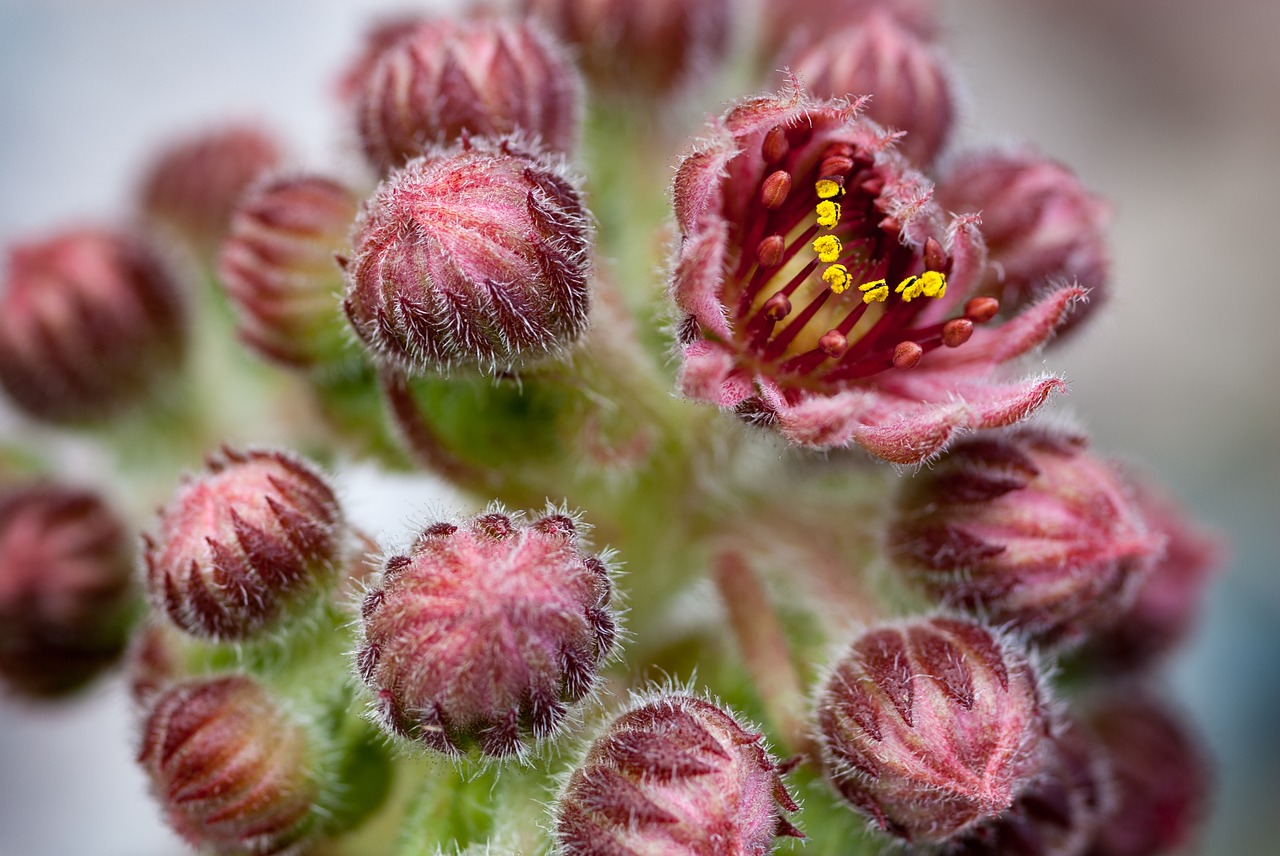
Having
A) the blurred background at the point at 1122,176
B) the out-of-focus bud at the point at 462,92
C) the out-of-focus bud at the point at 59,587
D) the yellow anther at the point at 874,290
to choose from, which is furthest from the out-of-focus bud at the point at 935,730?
the blurred background at the point at 1122,176

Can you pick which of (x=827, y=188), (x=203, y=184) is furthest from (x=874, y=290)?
(x=203, y=184)

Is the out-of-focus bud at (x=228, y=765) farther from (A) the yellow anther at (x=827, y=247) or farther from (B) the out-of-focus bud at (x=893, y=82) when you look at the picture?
(B) the out-of-focus bud at (x=893, y=82)

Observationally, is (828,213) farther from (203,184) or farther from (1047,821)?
(203,184)

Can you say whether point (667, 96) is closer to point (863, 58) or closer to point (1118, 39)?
point (863, 58)

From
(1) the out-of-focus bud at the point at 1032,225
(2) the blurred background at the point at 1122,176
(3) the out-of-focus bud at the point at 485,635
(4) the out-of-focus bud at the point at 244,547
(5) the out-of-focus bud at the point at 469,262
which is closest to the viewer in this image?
(3) the out-of-focus bud at the point at 485,635

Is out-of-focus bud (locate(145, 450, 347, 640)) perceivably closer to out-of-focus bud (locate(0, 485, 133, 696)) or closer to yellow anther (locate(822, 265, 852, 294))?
out-of-focus bud (locate(0, 485, 133, 696))

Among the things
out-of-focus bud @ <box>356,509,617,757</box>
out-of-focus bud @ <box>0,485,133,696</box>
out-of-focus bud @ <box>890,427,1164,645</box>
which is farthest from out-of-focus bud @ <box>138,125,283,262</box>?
out-of-focus bud @ <box>890,427,1164,645</box>

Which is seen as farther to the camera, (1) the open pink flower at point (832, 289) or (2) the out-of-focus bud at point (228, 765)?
(2) the out-of-focus bud at point (228, 765)
